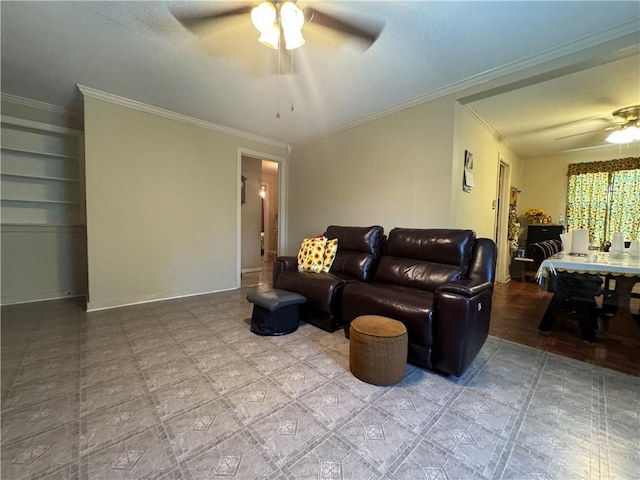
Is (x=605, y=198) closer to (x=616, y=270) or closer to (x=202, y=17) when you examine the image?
(x=616, y=270)

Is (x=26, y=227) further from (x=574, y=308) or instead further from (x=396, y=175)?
(x=574, y=308)

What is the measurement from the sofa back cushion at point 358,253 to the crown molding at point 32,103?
4058 millimetres

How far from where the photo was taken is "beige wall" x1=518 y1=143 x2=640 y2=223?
4879 millimetres

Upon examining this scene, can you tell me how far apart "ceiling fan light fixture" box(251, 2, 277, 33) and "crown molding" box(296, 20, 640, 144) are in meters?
1.99

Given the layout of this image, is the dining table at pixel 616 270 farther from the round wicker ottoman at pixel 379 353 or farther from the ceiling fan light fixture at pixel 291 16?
the ceiling fan light fixture at pixel 291 16

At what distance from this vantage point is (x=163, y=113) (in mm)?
3459

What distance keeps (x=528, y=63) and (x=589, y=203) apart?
13.5ft

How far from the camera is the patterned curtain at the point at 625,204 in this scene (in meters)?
4.34

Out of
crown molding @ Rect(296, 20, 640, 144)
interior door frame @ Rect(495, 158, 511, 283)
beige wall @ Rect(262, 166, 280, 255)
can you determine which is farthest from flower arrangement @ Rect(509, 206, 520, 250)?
beige wall @ Rect(262, 166, 280, 255)

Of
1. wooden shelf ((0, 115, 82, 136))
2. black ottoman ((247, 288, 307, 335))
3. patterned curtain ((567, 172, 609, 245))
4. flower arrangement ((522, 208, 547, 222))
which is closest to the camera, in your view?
black ottoman ((247, 288, 307, 335))

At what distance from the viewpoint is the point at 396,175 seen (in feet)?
10.9

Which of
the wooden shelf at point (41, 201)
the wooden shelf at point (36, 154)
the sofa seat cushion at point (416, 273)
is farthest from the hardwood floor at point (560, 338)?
the wooden shelf at point (36, 154)

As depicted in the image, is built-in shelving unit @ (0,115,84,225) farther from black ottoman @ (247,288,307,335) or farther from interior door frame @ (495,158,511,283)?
interior door frame @ (495,158,511,283)

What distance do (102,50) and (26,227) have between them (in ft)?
8.87
